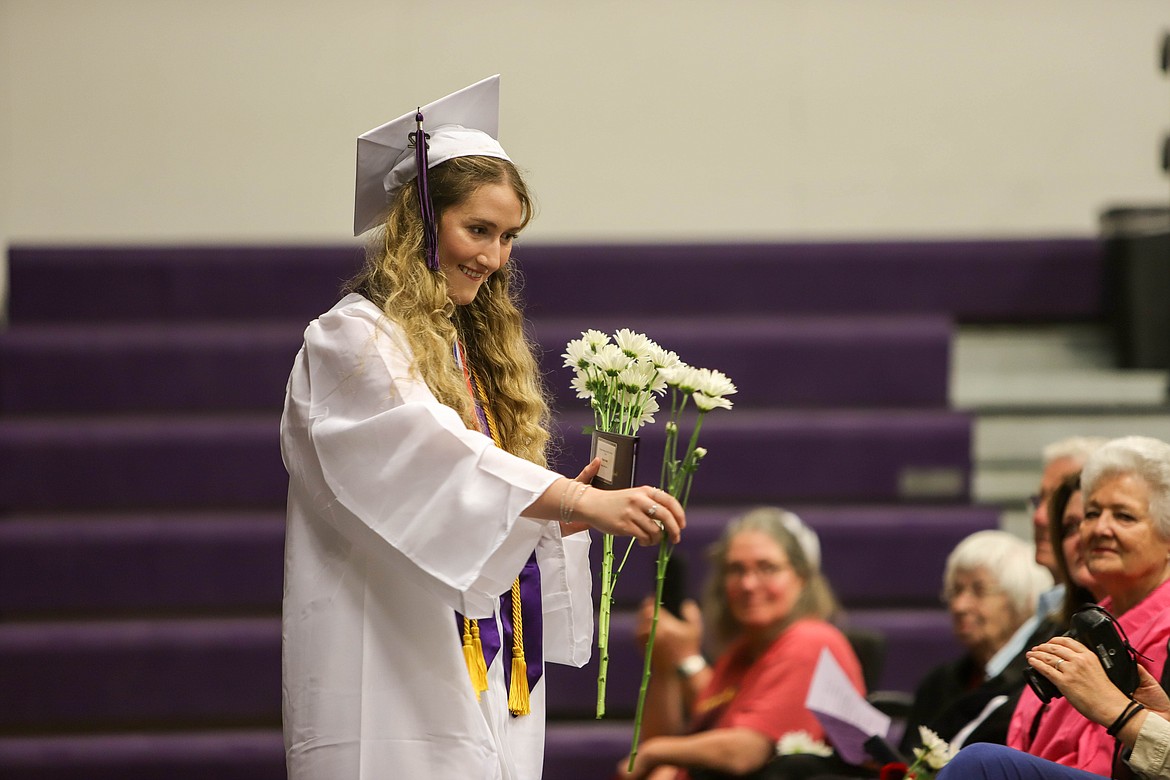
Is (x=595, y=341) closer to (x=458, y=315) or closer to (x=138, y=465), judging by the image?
(x=458, y=315)

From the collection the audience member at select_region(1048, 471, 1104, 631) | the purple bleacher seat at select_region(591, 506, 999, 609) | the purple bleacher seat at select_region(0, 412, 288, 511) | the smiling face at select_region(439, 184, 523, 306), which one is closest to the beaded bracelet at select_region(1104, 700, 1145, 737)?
the audience member at select_region(1048, 471, 1104, 631)

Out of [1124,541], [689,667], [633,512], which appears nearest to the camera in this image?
[633,512]

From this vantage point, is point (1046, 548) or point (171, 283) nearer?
point (1046, 548)

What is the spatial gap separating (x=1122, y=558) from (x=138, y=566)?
11.8 feet

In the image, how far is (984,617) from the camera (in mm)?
3348

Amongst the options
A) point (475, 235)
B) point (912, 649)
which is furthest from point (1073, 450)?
point (475, 235)

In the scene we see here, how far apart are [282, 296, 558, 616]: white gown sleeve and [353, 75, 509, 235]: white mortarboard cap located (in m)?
0.28

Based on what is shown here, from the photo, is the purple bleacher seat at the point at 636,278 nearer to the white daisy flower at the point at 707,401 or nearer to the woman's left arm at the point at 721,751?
the woman's left arm at the point at 721,751

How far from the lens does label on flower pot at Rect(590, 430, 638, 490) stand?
1.83 m

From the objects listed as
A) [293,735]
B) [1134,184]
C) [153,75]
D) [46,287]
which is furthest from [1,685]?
[1134,184]

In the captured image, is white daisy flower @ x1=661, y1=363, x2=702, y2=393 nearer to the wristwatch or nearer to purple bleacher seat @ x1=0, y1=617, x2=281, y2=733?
the wristwatch

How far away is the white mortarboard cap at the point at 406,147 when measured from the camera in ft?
6.64

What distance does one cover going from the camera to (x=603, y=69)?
18.8ft

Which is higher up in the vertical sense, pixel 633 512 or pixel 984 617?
pixel 633 512
